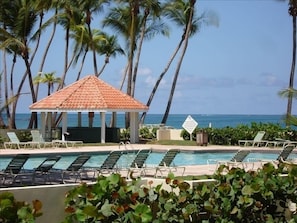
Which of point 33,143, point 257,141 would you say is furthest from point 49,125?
point 257,141

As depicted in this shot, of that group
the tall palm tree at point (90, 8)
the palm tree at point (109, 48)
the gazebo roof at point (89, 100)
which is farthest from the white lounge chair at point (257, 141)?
the palm tree at point (109, 48)

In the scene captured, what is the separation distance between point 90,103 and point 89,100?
1.08 feet

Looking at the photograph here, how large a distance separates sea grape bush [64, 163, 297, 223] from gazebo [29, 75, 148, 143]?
68.3 feet

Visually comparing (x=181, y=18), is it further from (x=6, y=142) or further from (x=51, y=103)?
(x=6, y=142)

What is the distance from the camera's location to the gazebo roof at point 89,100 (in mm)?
28109

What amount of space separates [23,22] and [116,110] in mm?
7734

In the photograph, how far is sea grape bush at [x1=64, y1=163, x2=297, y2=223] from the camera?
5793mm

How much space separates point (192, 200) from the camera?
6.58 m

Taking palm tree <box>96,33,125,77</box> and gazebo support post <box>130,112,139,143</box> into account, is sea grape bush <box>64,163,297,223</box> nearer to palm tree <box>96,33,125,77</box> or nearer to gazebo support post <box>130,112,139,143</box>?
gazebo support post <box>130,112,139,143</box>

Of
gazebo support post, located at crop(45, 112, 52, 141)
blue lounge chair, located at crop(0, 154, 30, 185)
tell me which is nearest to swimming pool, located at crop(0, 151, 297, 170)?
gazebo support post, located at crop(45, 112, 52, 141)

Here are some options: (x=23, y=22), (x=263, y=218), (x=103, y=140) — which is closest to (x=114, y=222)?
(x=263, y=218)

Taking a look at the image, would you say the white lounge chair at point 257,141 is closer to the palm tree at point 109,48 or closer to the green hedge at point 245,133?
the green hedge at point 245,133

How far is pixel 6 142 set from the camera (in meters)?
25.3

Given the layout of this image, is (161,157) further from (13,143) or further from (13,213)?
(13,213)
